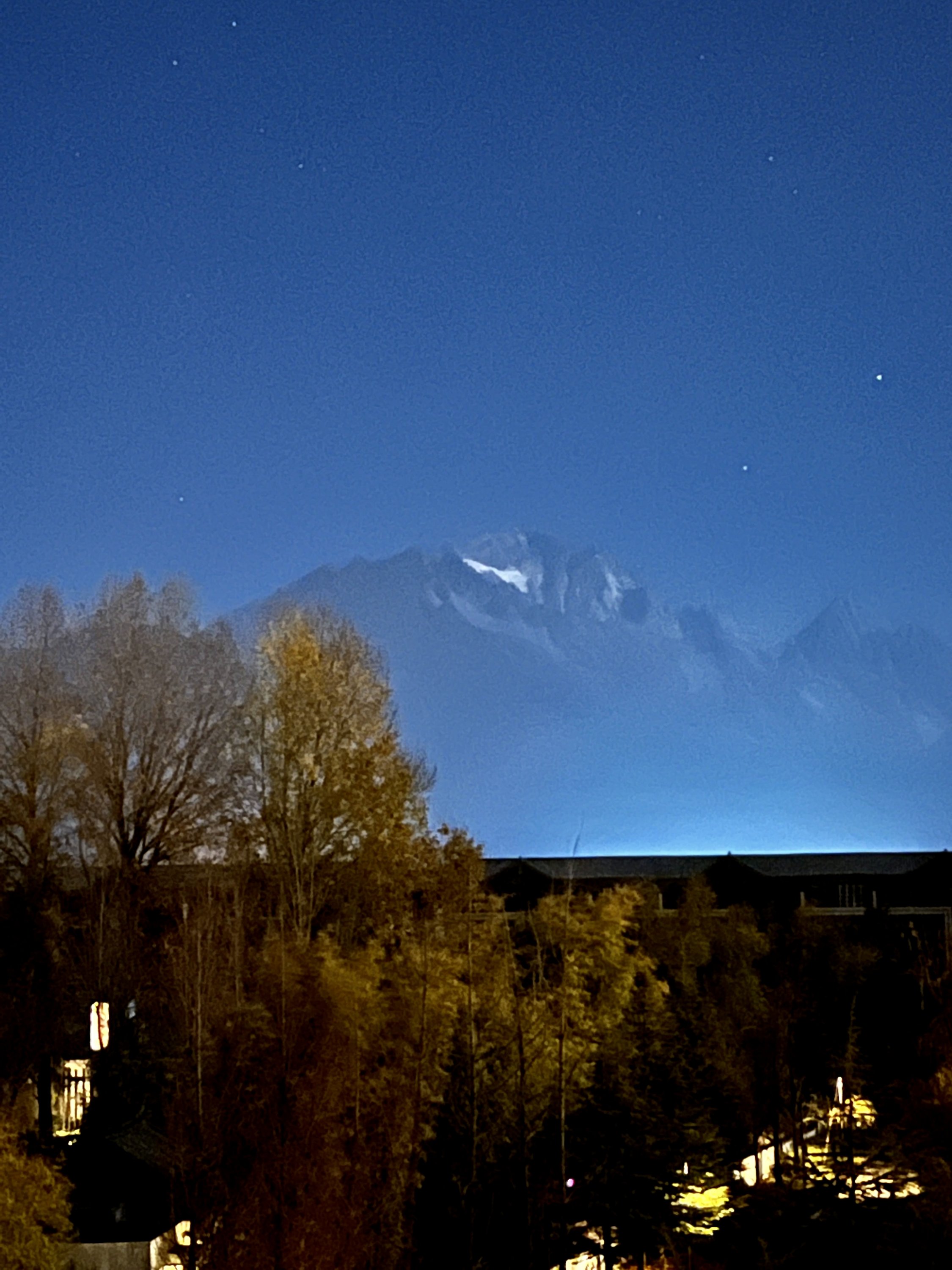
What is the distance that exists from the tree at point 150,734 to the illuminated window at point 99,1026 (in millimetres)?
4333

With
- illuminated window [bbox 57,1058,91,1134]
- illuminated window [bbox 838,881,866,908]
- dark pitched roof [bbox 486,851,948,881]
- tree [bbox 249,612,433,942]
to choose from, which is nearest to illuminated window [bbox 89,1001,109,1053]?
tree [bbox 249,612,433,942]

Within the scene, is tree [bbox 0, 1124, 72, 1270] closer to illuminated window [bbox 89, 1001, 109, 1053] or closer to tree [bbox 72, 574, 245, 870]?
illuminated window [bbox 89, 1001, 109, 1053]

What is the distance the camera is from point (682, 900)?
38844mm

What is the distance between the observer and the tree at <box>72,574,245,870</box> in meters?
28.3

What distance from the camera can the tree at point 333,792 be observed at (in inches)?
923

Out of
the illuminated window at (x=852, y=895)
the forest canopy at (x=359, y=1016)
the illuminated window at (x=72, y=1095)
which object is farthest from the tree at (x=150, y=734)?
the illuminated window at (x=852, y=895)

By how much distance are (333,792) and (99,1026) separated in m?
5.00

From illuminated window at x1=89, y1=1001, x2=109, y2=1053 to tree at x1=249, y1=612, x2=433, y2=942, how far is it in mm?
3243

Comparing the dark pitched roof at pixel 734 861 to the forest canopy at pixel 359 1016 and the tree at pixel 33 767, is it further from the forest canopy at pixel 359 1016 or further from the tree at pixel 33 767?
the tree at pixel 33 767

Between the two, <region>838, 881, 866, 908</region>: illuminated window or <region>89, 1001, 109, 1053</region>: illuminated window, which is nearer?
<region>89, 1001, 109, 1053</region>: illuminated window

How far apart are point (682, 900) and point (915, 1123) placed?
1931cm

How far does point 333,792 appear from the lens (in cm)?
2453

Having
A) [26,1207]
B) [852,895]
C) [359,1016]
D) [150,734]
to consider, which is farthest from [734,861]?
[26,1207]

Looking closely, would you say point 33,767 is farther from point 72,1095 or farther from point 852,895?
point 852,895
